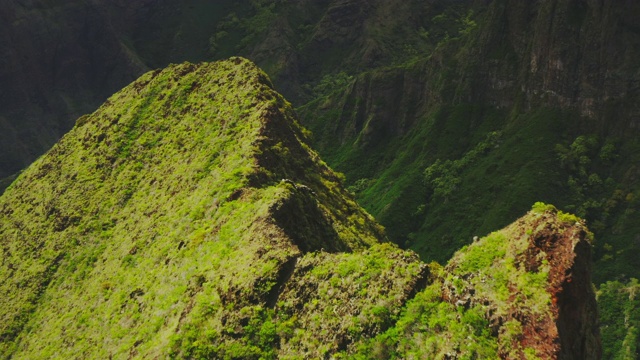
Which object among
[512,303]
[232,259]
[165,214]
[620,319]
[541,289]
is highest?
[620,319]

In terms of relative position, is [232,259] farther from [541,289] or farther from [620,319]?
[620,319]

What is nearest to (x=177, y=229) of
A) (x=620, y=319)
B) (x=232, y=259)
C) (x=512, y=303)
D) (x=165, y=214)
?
(x=165, y=214)

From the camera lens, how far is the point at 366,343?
106 ft

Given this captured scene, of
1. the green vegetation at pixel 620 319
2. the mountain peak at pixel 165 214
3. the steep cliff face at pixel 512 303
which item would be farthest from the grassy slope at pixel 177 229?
the green vegetation at pixel 620 319

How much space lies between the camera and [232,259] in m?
43.5

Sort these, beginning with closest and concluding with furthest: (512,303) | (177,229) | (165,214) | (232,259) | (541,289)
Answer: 1. (541,289)
2. (512,303)
3. (232,259)
4. (177,229)
5. (165,214)

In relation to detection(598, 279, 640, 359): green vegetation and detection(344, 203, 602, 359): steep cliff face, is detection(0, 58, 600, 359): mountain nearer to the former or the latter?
detection(344, 203, 602, 359): steep cliff face

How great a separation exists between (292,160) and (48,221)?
37768 millimetres

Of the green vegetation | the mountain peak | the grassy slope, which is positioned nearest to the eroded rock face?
the grassy slope

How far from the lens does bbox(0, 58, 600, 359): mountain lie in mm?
29469

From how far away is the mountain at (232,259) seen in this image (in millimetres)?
29469

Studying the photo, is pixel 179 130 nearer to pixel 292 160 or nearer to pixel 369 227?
pixel 292 160

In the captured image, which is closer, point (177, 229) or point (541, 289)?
point (541, 289)

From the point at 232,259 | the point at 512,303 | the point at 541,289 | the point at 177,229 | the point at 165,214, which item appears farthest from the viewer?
the point at 165,214
